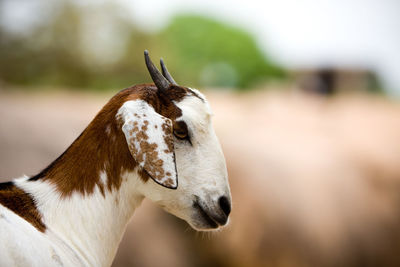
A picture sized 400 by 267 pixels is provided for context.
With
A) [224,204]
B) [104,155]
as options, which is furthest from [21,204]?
[224,204]

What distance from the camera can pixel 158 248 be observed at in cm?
771

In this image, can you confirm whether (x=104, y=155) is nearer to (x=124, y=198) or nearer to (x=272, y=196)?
(x=124, y=198)

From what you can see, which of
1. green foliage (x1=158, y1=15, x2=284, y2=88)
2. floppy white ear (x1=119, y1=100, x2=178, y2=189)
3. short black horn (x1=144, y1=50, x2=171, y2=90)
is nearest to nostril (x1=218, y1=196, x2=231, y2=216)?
floppy white ear (x1=119, y1=100, x2=178, y2=189)

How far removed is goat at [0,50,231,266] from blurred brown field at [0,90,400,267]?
14.8 feet

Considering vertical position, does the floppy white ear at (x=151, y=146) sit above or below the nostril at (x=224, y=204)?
above

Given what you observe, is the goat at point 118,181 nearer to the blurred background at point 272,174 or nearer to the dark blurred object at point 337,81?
the blurred background at point 272,174

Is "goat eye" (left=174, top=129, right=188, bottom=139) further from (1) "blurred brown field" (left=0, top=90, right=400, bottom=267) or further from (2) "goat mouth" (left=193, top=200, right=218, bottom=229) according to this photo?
(1) "blurred brown field" (left=0, top=90, right=400, bottom=267)

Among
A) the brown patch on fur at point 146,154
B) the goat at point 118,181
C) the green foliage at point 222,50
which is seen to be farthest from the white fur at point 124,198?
the green foliage at point 222,50

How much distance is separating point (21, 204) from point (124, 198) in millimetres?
690

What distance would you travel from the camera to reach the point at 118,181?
9.32ft

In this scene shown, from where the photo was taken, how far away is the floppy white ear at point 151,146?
254 cm

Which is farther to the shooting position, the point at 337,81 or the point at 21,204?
the point at 337,81

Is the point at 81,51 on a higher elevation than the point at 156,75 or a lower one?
lower

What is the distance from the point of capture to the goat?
2.69 meters
